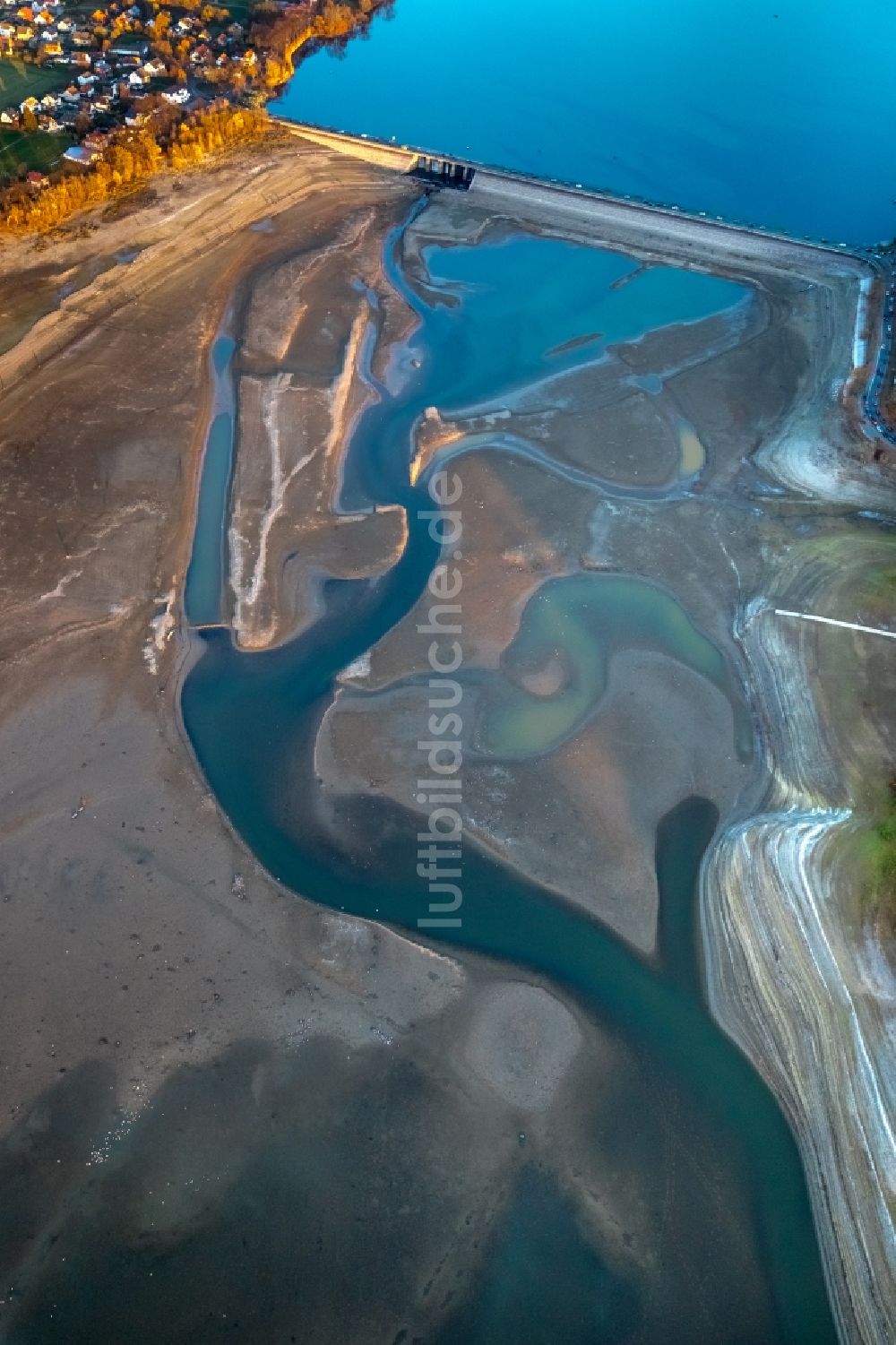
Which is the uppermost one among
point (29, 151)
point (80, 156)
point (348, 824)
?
point (80, 156)

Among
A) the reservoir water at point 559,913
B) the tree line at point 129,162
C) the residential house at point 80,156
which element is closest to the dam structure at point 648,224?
the tree line at point 129,162

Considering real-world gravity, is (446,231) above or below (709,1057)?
above

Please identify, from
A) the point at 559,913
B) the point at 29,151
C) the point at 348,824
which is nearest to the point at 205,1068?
the point at 348,824

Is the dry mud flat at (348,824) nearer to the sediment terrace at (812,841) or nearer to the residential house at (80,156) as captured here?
the sediment terrace at (812,841)

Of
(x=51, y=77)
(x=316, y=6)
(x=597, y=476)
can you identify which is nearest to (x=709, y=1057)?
(x=597, y=476)

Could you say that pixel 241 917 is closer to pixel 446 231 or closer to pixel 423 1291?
pixel 423 1291

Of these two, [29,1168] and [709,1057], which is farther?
[709,1057]

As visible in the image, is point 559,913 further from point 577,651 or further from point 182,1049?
point 182,1049

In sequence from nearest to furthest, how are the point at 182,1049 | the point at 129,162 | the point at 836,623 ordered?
the point at 182,1049, the point at 836,623, the point at 129,162
